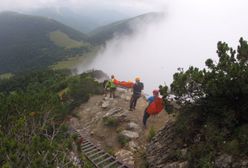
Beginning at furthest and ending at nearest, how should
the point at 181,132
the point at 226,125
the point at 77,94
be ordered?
1. the point at 77,94
2. the point at 181,132
3. the point at 226,125

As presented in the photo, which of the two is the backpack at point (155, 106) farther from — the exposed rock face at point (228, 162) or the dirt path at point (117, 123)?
the exposed rock face at point (228, 162)

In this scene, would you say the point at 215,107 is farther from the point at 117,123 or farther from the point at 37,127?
the point at 117,123

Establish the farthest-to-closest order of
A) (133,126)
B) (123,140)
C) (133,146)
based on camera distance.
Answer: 1. (133,126)
2. (123,140)
3. (133,146)

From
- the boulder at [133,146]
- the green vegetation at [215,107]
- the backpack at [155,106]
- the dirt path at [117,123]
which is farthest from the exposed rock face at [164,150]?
the backpack at [155,106]

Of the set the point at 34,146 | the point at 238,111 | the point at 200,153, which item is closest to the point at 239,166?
the point at 200,153

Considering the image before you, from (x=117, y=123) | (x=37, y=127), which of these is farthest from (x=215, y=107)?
(x=117, y=123)

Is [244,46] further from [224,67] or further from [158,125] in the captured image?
[158,125]
